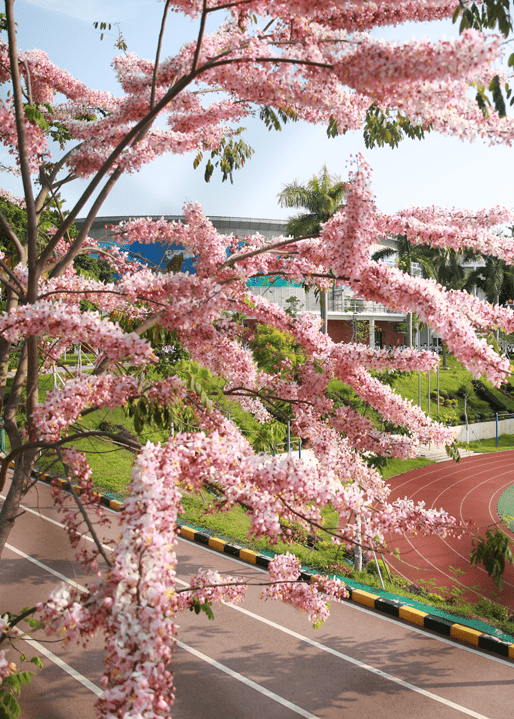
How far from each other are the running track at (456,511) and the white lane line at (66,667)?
13.0ft

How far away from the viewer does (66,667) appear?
18.6 feet

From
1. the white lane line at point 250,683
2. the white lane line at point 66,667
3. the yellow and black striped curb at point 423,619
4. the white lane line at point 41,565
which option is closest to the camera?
the white lane line at point 250,683

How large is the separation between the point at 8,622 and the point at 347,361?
2550 millimetres

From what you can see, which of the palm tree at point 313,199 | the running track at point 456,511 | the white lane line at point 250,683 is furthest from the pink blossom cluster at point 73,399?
the palm tree at point 313,199

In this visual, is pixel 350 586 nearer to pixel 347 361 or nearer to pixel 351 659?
pixel 351 659

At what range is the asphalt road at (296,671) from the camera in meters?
4.97

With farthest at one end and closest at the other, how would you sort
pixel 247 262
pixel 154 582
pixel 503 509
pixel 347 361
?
pixel 503 509
pixel 347 361
pixel 247 262
pixel 154 582

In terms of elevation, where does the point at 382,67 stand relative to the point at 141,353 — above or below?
above

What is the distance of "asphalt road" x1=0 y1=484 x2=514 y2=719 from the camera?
4.97 m

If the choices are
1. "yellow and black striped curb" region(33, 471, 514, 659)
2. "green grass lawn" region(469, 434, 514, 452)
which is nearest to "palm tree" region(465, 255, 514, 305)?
"green grass lawn" region(469, 434, 514, 452)

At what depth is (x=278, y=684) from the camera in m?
5.35

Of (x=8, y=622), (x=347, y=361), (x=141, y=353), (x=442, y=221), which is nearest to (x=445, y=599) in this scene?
(x=347, y=361)

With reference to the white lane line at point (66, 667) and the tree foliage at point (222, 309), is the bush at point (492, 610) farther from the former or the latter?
the white lane line at point (66, 667)

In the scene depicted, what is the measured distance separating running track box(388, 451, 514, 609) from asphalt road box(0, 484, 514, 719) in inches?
66.8
